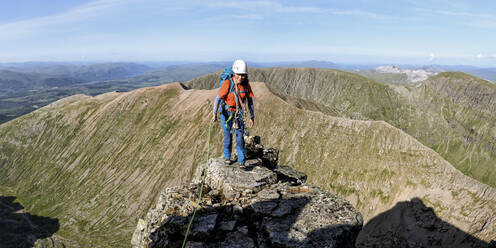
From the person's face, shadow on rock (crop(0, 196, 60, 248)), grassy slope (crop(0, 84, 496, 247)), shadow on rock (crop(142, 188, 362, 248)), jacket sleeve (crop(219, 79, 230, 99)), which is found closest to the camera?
shadow on rock (crop(142, 188, 362, 248))

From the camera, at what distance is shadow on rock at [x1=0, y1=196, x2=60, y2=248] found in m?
76.9

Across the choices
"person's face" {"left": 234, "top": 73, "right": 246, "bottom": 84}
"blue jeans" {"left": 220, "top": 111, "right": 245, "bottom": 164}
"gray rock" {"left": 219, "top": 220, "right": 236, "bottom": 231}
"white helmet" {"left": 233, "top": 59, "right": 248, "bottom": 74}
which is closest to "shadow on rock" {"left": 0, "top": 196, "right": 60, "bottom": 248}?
"blue jeans" {"left": 220, "top": 111, "right": 245, "bottom": 164}

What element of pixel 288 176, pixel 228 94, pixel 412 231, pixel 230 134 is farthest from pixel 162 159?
pixel 228 94

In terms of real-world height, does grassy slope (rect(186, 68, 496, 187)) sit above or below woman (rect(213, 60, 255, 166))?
below

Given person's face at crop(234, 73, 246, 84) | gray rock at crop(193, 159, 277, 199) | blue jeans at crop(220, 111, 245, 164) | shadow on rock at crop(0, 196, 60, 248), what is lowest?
shadow on rock at crop(0, 196, 60, 248)

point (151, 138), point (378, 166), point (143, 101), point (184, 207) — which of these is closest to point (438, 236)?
point (378, 166)

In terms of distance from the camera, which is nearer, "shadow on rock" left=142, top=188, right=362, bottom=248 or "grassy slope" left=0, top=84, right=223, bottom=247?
"shadow on rock" left=142, top=188, right=362, bottom=248

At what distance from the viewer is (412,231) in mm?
45375

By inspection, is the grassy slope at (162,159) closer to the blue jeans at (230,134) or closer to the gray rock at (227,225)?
the blue jeans at (230,134)

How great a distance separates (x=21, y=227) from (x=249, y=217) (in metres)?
111

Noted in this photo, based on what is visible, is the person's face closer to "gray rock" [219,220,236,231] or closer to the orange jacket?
the orange jacket

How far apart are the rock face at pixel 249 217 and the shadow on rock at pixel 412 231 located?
4305cm

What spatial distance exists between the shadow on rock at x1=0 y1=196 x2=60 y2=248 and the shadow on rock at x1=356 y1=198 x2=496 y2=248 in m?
95.4

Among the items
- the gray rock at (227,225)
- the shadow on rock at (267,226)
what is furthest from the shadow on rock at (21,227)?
the gray rock at (227,225)
